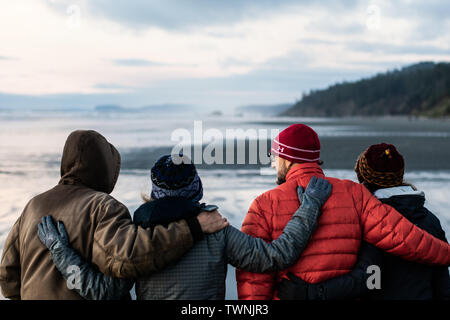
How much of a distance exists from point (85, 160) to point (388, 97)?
455ft

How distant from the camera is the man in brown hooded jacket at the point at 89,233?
201cm

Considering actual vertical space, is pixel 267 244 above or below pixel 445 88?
below

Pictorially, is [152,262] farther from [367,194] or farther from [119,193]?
[119,193]

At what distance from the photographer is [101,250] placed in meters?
2.06

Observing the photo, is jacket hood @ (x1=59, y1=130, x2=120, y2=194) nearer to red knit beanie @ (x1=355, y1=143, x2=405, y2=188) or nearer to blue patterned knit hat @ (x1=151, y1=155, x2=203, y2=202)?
blue patterned knit hat @ (x1=151, y1=155, x2=203, y2=202)

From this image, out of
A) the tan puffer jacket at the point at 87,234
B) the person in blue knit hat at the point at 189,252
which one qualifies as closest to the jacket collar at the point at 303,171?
the person in blue knit hat at the point at 189,252

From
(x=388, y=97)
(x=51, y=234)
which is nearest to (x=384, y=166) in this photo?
(x=51, y=234)

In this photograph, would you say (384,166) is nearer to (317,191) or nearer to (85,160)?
(317,191)

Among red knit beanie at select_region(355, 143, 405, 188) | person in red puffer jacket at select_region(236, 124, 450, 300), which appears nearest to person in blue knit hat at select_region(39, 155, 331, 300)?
person in red puffer jacket at select_region(236, 124, 450, 300)

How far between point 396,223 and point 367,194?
201 mm

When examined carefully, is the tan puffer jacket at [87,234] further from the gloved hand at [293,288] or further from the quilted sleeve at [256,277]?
the gloved hand at [293,288]

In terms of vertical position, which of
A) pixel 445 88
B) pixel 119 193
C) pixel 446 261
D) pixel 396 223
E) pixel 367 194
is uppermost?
pixel 445 88

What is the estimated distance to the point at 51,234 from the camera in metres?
2.09
